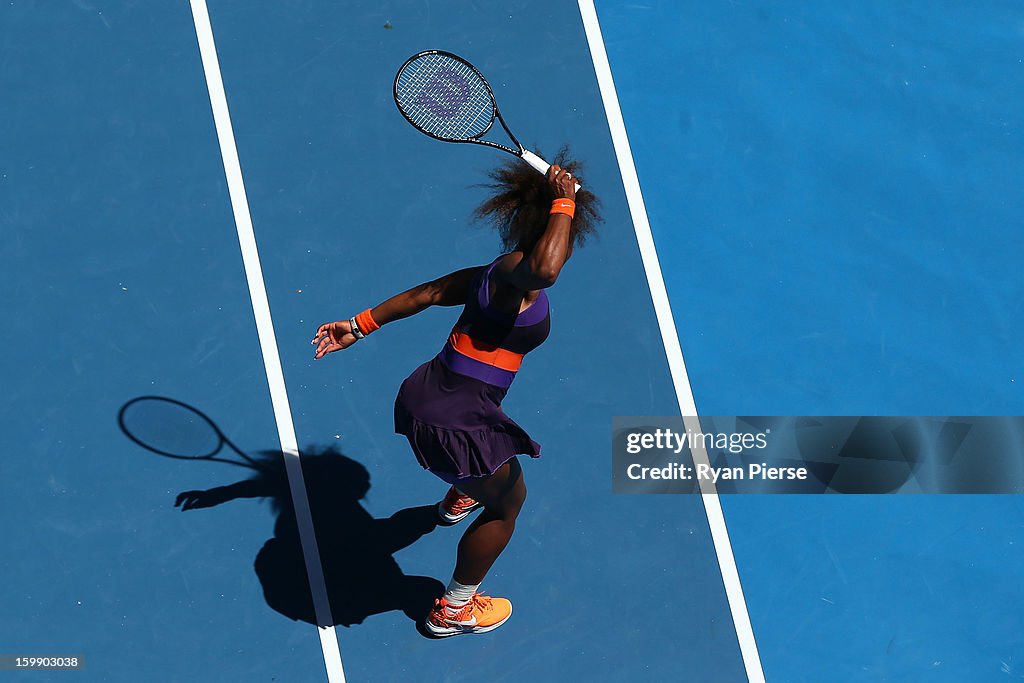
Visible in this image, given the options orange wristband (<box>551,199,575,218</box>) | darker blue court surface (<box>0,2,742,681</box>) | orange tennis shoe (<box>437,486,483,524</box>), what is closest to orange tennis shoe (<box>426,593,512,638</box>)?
darker blue court surface (<box>0,2,742,681</box>)

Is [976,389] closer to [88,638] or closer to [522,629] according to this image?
[522,629]

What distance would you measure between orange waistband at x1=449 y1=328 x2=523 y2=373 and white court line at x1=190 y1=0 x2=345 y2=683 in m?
1.81

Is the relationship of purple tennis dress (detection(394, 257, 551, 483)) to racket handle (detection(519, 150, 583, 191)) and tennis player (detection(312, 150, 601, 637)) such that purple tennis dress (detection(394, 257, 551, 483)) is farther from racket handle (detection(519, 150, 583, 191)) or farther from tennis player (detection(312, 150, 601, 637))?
racket handle (detection(519, 150, 583, 191))

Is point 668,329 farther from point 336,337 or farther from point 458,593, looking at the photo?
point 336,337

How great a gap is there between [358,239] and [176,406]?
1.51 m

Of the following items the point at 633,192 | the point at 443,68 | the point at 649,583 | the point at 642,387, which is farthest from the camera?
the point at 633,192

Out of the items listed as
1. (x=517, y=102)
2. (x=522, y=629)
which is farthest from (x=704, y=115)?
(x=522, y=629)

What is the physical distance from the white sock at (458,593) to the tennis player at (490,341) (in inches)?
4.0

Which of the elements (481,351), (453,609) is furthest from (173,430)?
(481,351)

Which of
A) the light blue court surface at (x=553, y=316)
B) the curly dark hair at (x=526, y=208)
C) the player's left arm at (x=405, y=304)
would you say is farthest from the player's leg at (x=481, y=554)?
the curly dark hair at (x=526, y=208)

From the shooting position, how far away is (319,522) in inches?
265

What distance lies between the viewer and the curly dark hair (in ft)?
17.1

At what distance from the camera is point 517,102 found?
7.80 m

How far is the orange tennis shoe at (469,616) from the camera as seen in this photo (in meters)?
6.33
